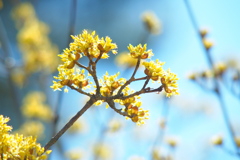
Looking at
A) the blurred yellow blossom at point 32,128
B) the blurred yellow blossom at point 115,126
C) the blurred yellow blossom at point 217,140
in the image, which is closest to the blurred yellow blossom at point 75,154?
the blurred yellow blossom at point 32,128

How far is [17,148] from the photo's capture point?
1.60m

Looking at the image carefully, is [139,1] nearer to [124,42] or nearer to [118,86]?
[124,42]

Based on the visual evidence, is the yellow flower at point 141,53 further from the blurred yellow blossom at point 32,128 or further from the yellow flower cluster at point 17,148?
the blurred yellow blossom at point 32,128

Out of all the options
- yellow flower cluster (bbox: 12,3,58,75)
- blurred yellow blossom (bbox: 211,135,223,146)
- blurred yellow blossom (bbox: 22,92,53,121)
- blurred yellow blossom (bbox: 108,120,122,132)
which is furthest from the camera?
blurred yellow blossom (bbox: 22,92,53,121)

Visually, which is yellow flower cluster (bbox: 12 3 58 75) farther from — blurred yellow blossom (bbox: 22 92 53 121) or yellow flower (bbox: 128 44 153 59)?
yellow flower (bbox: 128 44 153 59)

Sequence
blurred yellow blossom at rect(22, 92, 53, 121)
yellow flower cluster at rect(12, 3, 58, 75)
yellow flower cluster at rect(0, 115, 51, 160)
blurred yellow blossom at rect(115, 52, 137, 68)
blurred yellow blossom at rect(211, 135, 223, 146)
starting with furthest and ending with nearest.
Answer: blurred yellow blossom at rect(22, 92, 53, 121)
yellow flower cluster at rect(12, 3, 58, 75)
blurred yellow blossom at rect(115, 52, 137, 68)
blurred yellow blossom at rect(211, 135, 223, 146)
yellow flower cluster at rect(0, 115, 51, 160)

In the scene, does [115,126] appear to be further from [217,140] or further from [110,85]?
[110,85]

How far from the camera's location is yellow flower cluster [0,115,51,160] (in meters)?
1.56

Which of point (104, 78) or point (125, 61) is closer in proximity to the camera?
point (104, 78)

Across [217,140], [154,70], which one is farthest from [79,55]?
[217,140]

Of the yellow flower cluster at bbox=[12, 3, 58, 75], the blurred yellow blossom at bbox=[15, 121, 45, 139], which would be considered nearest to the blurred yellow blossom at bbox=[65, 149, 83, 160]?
the blurred yellow blossom at bbox=[15, 121, 45, 139]

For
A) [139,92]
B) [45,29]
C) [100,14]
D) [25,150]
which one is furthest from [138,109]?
[100,14]

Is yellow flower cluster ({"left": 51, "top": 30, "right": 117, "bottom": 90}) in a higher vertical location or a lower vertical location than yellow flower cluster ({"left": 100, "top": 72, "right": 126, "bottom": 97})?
higher

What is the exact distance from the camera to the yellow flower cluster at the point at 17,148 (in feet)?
5.13
